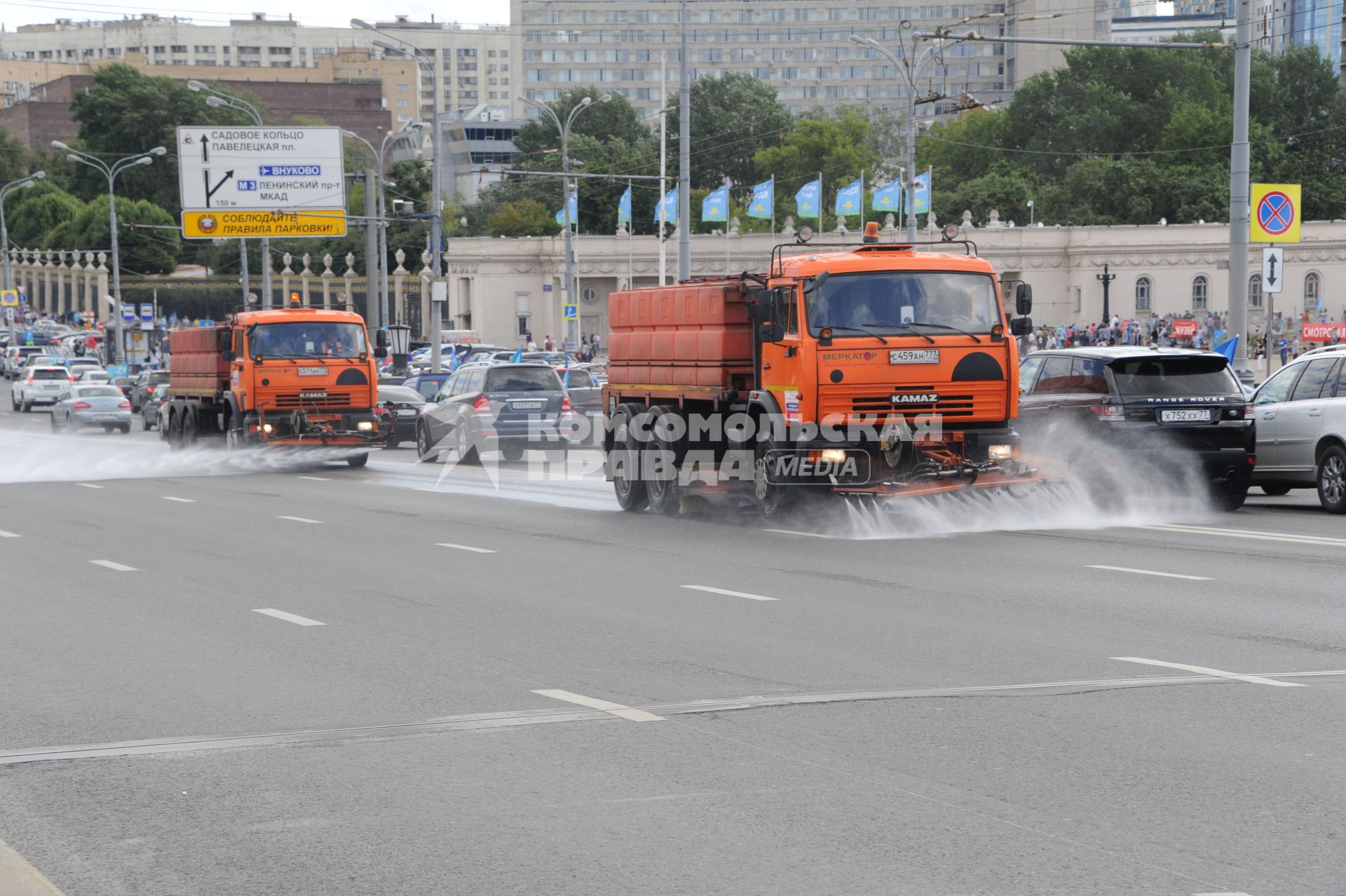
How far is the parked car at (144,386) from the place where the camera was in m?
58.1

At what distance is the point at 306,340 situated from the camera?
3016 centimetres

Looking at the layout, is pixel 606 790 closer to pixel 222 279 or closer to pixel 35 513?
pixel 35 513

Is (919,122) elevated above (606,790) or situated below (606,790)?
above

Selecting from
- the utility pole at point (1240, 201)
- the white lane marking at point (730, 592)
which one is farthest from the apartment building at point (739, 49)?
the white lane marking at point (730, 592)

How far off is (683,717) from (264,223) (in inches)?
1772

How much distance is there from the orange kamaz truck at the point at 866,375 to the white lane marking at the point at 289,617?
20.6ft

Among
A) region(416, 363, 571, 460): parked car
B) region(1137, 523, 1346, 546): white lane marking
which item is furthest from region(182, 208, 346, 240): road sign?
region(1137, 523, 1346, 546): white lane marking

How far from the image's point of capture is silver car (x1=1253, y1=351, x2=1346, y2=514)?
18.1 metres

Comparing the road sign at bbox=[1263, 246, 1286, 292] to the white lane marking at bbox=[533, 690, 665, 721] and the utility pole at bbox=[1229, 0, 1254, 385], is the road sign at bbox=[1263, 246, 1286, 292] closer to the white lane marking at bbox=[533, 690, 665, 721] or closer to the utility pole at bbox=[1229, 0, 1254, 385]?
the utility pole at bbox=[1229, 0, 1254, 385]

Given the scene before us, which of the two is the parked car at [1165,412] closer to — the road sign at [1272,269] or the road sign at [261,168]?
the road sign at [1272,269]

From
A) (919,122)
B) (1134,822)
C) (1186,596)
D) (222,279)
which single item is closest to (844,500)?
(1186,596)

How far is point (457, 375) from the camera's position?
3180 centimetres

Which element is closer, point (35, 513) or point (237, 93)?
point (35, 513)

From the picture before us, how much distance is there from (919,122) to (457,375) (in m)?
116
